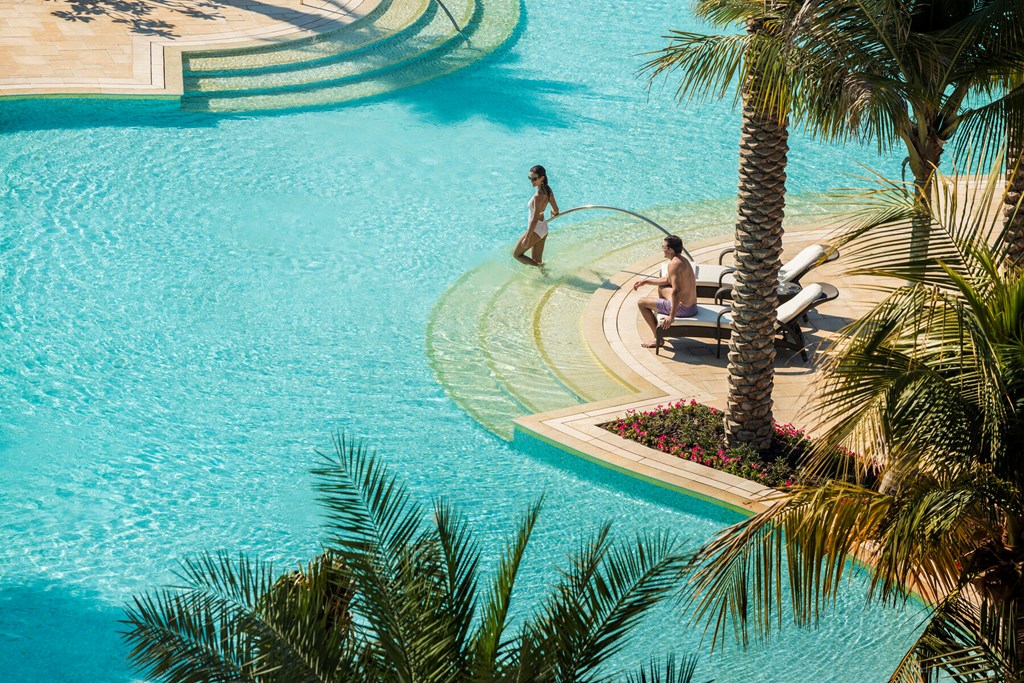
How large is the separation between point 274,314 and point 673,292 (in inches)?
192

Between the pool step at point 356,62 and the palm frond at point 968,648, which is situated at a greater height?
the pool step at point 356,62

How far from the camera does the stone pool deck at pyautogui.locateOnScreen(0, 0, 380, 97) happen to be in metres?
20.1

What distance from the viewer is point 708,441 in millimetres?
11383

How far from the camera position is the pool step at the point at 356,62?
Result: 67.8 ft

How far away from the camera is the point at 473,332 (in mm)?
14078

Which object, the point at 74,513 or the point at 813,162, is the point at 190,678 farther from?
the point at 813,162

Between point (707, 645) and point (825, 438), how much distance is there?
3.26m

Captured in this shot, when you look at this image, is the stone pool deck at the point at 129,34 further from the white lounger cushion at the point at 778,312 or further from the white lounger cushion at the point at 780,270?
the white lounger cushion at the point at 778,312

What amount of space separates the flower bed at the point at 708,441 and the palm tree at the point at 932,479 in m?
4.04

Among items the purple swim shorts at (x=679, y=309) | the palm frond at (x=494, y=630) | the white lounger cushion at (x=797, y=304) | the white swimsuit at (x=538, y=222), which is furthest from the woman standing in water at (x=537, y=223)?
the palm frond at (x=494, y=630)

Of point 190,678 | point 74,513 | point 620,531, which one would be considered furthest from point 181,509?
point 190,678

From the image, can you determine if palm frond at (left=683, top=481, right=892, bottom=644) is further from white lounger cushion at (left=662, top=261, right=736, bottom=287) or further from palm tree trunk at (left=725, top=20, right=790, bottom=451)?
Answer: white lounger cushion at (left=662, top=261, right=736, bottom=287)

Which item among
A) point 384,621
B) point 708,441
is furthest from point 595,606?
point 708,441

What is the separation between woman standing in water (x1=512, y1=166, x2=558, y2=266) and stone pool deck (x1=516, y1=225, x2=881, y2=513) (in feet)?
3.66
